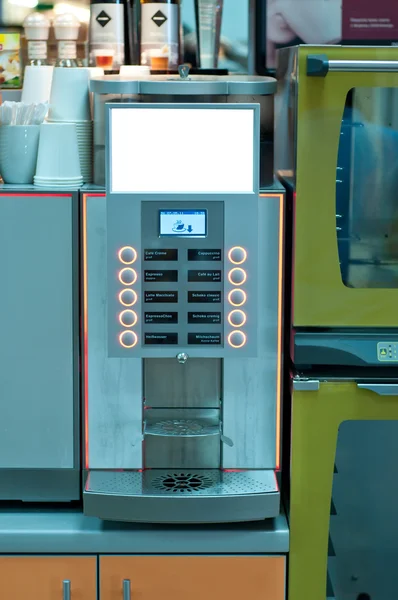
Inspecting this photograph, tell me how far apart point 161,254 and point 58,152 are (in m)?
0.35

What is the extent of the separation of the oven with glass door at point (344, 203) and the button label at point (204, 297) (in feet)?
0.60

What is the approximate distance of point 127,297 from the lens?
195 centimetres

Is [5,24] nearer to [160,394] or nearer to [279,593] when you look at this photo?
[160,394]

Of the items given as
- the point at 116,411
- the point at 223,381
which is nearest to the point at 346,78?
the point at 223,381

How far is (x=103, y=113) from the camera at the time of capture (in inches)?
81.9

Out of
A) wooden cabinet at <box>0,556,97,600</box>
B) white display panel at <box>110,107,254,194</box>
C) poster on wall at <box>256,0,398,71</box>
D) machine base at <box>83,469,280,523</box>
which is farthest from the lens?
poster on wall at <box>256,0,398,71</box>

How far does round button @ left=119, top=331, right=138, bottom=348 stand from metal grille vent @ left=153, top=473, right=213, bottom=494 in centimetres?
34

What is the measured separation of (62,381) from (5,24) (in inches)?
42.7

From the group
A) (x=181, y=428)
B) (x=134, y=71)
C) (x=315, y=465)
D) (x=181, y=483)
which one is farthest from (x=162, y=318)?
(x=134, y=71)

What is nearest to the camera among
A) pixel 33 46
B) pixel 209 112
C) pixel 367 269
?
pixel 209 112

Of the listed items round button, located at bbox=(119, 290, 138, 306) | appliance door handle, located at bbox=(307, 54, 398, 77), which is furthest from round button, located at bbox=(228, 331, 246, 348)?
appliance door handle, located at bbox=(307, 54, 398, 77)

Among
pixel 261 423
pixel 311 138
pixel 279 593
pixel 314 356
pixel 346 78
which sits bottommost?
pixel 279 593

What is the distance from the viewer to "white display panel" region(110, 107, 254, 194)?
1.90 metres

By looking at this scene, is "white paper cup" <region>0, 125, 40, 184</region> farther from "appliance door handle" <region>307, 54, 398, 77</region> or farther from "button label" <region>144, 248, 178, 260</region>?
"appliance door handle" <region>307, 54, 398, 77</region>
